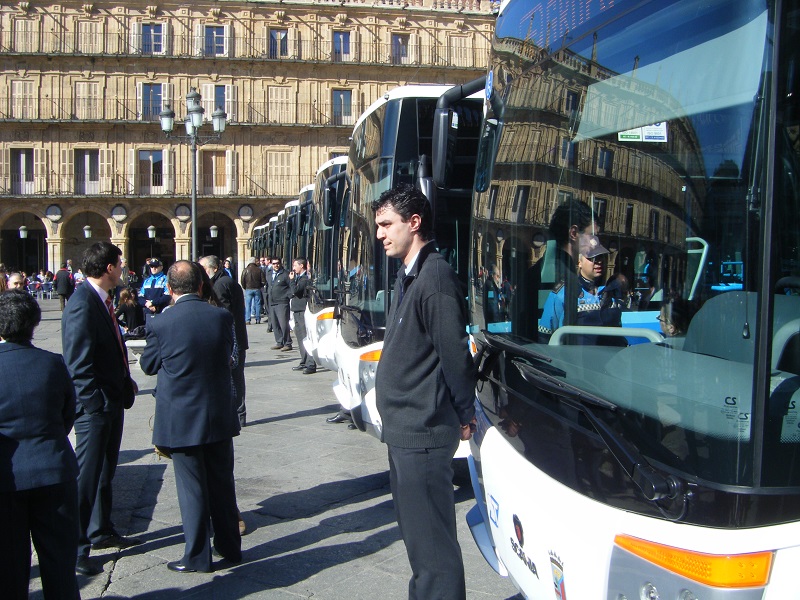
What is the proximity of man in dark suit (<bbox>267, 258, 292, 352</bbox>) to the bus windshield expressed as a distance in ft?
35.7

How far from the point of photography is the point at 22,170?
41656mm

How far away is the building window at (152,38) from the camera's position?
41.8 m

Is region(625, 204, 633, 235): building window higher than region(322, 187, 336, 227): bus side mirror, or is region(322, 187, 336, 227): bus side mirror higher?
region(322, 187, 336, 227): bus side mirror

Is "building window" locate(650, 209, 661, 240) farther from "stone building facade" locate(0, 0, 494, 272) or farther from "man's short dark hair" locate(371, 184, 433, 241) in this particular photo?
"stone building facade" locate(0, 0, 494, 272)

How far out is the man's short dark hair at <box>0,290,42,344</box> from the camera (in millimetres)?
3209

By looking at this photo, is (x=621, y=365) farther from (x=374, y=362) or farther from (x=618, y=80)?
(x=374, y=362)

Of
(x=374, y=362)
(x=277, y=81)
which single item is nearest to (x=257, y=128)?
(x=277, y=81)

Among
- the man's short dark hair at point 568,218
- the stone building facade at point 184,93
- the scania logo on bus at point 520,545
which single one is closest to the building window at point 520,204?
the man's short dark hair at point 568,218

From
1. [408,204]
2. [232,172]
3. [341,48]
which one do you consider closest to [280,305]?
[408,204]

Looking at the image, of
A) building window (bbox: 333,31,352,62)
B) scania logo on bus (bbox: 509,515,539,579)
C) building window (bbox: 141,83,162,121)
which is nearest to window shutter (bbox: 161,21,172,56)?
building window (bbox: 141,83,162,121)

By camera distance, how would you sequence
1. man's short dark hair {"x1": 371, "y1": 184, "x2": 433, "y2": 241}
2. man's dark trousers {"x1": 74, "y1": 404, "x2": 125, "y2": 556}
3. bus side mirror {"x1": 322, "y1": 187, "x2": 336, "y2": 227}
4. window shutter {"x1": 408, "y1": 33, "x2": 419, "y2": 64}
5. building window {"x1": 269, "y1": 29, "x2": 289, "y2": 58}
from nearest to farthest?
man's short dark hair {"x1": 371, "y1": 184, "x2": 433, "y2": 241}, man's dark trousers {"x1": 74, "y1": 404, "x2": 125, "y2": 556}, bus side mirror {"x1": 322, "y1": 187, "x2": 336, "y2": 227}, building window {"x1": 269, "y1": 29, "x2": 289, "y2": 58}, window shutter {"x1": 408, "y1": 33, "x2": 419, "y2": 64}

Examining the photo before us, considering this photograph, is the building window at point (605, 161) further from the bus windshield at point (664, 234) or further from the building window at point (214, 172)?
the building window at point (214, 172)

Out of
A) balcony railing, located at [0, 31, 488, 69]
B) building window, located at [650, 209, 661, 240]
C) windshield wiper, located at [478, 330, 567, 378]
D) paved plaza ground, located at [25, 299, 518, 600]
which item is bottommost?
paved plaza ground, located at [25, 299, 518, 600]

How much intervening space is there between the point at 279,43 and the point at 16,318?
42.4 metres
